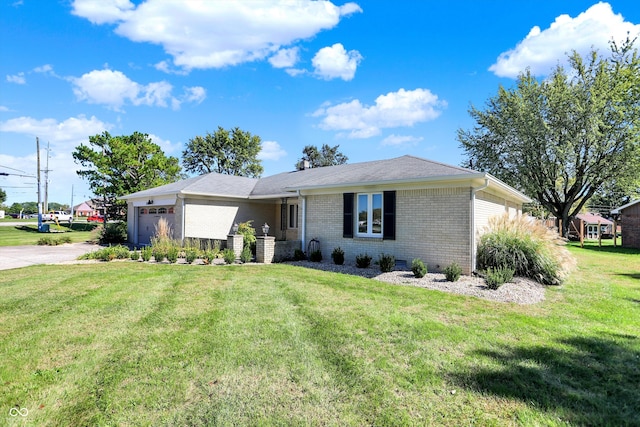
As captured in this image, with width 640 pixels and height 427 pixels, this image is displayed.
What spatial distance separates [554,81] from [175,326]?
29908mm

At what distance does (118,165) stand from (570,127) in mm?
36243

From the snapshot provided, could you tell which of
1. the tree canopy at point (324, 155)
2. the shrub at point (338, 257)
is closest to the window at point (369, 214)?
the shrub at point (338, 257)

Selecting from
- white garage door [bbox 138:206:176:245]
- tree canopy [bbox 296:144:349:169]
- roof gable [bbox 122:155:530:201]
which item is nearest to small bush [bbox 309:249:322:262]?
roof gable [bbox 122:155:530:201]

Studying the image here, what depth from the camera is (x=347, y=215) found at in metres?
11.5

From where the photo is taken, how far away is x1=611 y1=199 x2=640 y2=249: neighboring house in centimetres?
2158

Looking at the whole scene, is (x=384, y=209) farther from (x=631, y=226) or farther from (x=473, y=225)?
(x=631, y=226)

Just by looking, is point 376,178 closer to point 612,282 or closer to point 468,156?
point 612,282

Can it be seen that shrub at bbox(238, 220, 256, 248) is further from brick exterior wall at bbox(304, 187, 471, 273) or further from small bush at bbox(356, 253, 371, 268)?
small bush at bbox(356, 253, 371, 268)

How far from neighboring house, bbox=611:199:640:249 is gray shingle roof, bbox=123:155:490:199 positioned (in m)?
20.0

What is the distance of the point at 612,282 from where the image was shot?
914cm

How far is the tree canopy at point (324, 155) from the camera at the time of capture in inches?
1848

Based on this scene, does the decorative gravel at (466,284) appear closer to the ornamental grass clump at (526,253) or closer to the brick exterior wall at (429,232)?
the ornamental grass clump at (526,253)

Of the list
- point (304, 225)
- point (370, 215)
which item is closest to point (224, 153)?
point (304, 225)

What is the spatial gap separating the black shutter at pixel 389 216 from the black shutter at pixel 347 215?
1276 mm
